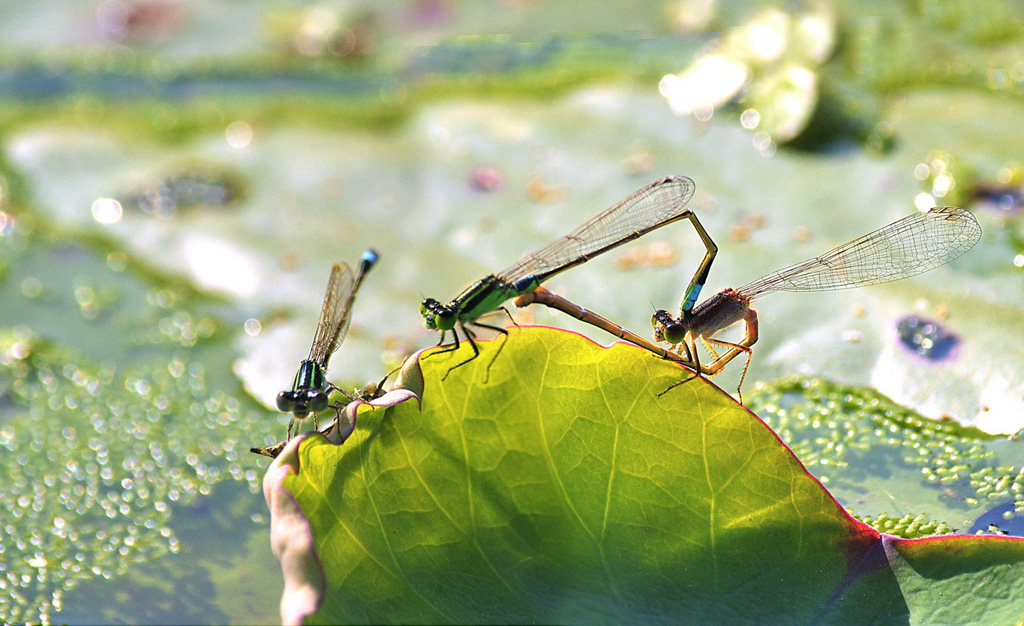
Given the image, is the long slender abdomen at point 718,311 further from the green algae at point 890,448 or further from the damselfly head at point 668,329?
the green algae at point 890,448

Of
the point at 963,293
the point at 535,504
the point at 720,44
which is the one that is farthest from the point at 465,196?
the point at 535,504

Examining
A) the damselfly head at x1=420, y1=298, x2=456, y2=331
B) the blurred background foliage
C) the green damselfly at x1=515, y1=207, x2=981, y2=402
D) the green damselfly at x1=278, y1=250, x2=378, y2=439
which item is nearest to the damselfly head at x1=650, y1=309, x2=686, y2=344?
the green damselfly at x1=515, y1=207, x2=981, y2=402

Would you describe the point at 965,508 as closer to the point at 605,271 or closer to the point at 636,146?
the point at 605,271

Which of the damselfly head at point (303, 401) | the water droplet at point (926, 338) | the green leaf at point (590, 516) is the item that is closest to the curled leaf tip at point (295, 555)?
the green leaf at point (590, 516)

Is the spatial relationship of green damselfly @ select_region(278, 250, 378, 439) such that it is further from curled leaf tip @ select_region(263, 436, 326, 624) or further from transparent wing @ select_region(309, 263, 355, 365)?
curled leaf tip @ select_region(263, 436, 326, 624)

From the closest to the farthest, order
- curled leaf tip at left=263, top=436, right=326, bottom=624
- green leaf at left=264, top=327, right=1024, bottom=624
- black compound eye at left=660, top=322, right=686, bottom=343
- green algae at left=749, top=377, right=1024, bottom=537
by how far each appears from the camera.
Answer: curled leaf tip at left=263, top=436, right=326, bottom=624 → green leaf at left=264, top=327, right=1024, bottom=624 → green algae at left=749, top=377, right=1024, bottom=537 → black compound eye at left=660, top=322, right=686, bottom=343

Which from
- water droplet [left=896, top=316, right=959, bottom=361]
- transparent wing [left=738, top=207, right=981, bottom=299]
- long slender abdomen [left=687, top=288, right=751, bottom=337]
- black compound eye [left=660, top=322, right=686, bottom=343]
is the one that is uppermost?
transparent wing [left=738, top=207, right=981, bottom=299]

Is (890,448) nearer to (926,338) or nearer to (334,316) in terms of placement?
(926,338)
